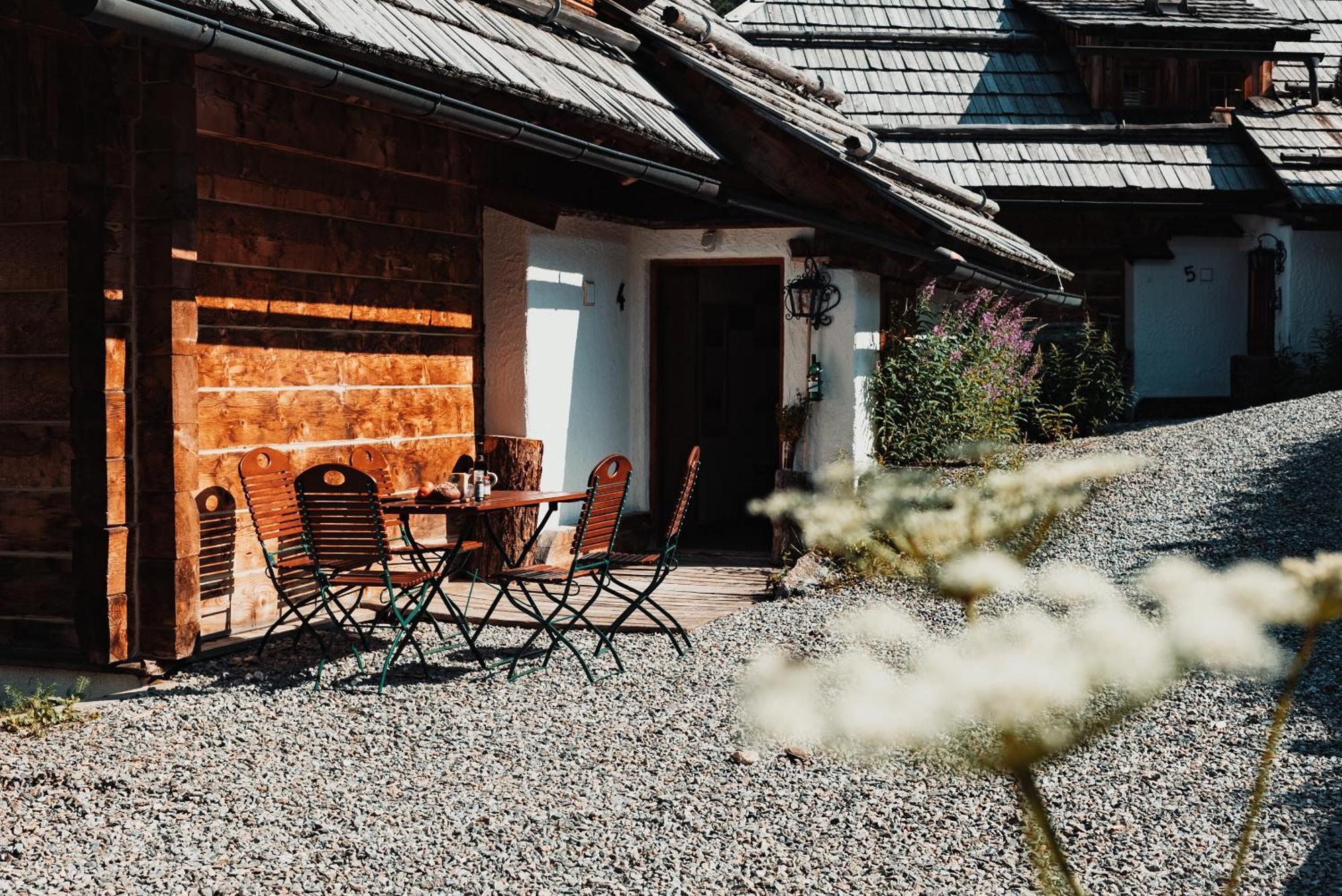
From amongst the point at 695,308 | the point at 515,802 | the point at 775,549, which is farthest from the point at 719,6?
the point at 515,802

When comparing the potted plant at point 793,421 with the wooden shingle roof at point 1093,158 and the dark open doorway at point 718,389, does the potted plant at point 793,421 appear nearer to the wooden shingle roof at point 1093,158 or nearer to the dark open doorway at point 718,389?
the dark open doorway at point 718,389

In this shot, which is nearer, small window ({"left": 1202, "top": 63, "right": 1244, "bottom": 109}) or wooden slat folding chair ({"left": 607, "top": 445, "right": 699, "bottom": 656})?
wooden slat folding chair ({"left": 607, "top": 445, "right": 699, "bottom": 656})

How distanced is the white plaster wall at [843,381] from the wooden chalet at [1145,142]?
24.4 feet

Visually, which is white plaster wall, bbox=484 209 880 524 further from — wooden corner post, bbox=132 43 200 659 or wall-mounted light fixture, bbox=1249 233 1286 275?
wall-mounted light fixture, bbox=1249 233 1286 275

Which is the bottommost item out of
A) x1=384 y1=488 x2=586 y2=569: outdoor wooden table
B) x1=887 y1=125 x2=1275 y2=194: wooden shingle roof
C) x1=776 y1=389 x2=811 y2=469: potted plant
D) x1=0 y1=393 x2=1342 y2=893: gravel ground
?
x1=0 y1=393 x2=1342 y2=893: gravel ground

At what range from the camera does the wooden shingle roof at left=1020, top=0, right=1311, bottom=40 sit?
17.3 m

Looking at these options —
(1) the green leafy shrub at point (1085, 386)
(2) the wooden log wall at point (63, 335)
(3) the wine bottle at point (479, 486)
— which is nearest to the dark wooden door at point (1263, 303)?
(1) the green leafy shrub at point (1085, 386)

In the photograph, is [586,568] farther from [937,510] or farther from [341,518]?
[937,510]

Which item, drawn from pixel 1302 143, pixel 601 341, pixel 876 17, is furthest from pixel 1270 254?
pixel 601 341

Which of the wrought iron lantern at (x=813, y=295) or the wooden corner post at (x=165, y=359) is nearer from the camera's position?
the wooden corner post at (x=165, y=359)

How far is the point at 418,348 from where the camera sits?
27.7 feet

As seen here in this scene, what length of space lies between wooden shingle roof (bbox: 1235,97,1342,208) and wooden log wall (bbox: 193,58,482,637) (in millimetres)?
10752

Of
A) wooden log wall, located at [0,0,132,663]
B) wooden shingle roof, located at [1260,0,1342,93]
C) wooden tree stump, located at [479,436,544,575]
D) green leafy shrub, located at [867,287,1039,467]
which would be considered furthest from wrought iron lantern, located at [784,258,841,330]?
wooden shingle roof, located at [1260,0,1342,93]

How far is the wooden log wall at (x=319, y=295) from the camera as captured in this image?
6.68 metres
